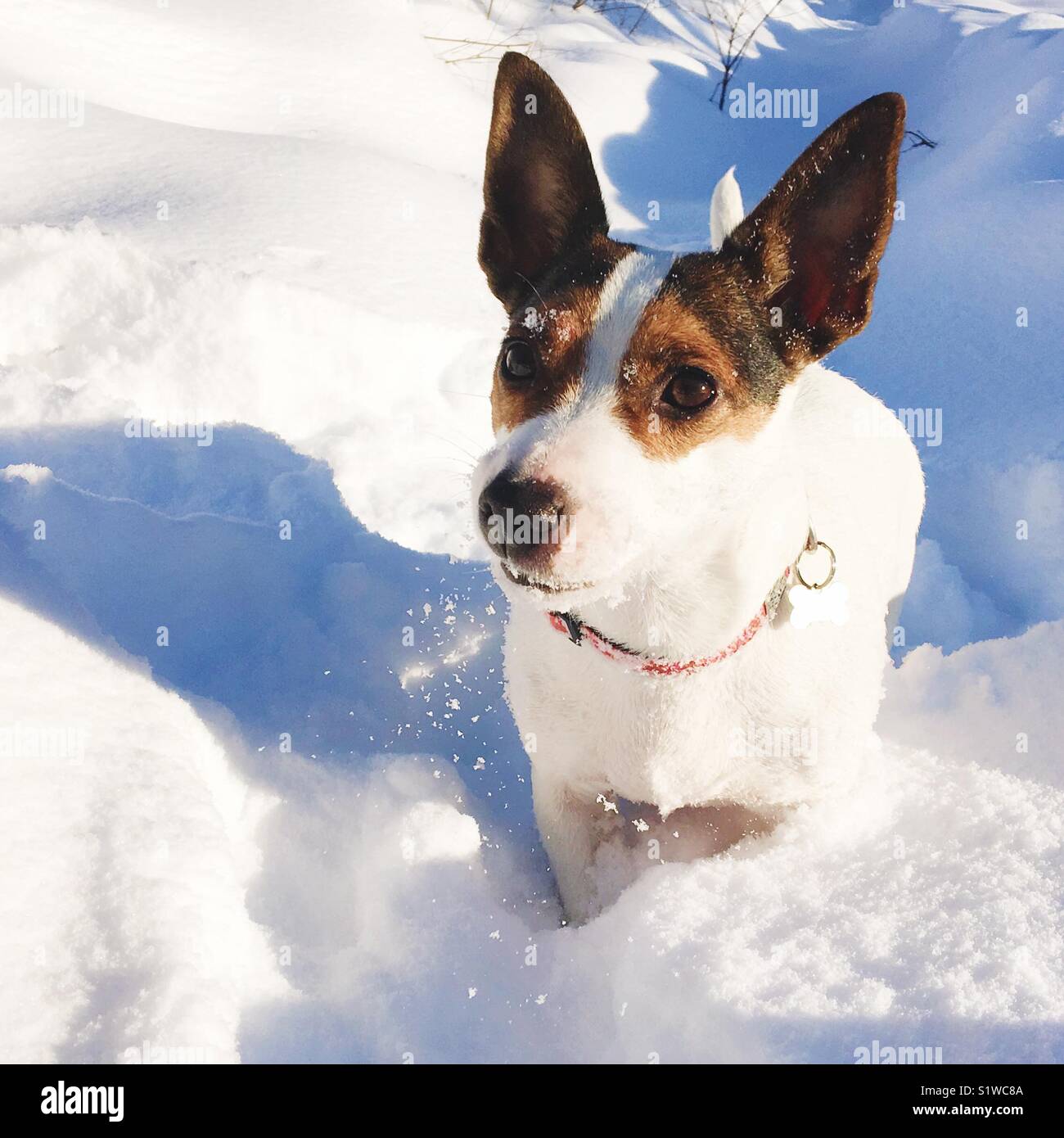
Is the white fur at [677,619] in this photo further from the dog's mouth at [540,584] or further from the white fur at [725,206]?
the white fur at [725,206]

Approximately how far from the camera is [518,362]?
1911mm

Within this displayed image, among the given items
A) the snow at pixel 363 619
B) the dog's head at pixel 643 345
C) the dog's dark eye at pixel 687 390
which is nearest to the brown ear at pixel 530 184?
the dog's head at pixel 643 345

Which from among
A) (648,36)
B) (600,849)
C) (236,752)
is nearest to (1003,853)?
(600,849)

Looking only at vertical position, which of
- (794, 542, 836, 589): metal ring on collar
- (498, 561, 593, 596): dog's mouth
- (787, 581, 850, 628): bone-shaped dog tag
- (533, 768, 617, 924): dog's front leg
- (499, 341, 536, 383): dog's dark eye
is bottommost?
(533, 768, 617, 924): dog's front leg

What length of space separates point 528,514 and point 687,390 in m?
0.44

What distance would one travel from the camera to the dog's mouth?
1.69 m

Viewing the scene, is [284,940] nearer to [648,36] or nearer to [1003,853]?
[1003,853]

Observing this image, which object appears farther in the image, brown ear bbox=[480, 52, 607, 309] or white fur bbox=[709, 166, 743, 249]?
white fur bbox=[709, 166, 743, 249]

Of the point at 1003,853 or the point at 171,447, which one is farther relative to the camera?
the point at 171,447

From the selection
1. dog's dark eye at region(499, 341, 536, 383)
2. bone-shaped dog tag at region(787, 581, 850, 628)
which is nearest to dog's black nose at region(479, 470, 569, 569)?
dog's dark eye at region(499, 341, 536, 383)

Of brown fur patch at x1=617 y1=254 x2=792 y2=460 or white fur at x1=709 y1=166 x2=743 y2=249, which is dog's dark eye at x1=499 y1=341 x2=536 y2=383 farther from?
white fur at x1=709 y1=166 x2=743 y2=249

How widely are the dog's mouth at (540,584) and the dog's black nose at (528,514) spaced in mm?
49

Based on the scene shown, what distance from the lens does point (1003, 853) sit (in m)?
2.07
